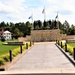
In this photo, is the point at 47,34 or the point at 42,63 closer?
the point at 42,63

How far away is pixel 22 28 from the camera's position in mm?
131625

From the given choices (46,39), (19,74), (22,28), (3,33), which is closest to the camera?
(19,74)

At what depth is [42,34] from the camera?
2608 inches

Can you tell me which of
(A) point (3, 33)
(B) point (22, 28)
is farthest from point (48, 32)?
(A) point (3, 33)

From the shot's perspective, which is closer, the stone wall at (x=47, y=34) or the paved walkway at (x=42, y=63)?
the paved walkway at (x=42, y=63)

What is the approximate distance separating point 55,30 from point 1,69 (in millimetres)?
54362

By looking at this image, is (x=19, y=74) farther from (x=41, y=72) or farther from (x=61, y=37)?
(x=61, y=37)

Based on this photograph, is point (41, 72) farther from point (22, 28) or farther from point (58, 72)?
point (22, 28)

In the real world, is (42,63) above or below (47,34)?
below

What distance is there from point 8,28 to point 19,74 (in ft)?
454

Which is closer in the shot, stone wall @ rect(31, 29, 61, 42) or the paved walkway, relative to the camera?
the paved walkway

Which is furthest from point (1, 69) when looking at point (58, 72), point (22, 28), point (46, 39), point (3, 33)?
point (3, 33)

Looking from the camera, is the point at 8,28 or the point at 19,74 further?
the point at 8,28

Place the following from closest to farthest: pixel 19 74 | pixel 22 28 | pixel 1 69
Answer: pixel 19 74 → pixel 1 69 → pixel 22 28
